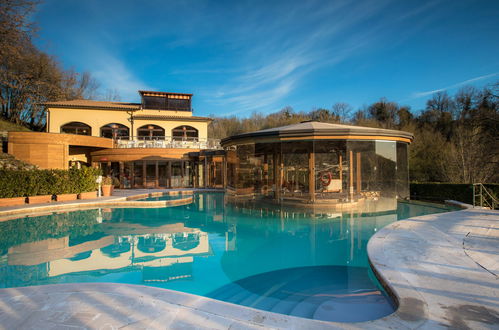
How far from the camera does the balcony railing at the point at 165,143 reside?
22.2m

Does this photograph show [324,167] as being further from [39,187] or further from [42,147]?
[42,147]

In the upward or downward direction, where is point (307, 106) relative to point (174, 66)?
downward

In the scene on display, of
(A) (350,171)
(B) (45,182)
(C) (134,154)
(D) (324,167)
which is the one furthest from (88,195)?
(A) (350,171)

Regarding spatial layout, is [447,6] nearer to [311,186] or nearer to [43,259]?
[311,186]

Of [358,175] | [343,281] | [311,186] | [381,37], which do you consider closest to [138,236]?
[343,281]

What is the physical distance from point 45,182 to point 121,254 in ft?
32.1

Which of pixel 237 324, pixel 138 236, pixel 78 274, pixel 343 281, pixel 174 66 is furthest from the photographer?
pixel 174 66

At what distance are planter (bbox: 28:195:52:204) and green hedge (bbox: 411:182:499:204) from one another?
18.0 metres

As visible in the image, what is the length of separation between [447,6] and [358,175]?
12749 mm

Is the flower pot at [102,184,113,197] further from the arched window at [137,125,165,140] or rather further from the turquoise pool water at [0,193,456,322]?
the arched window at [137,125,165,140]

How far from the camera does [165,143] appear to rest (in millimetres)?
22547

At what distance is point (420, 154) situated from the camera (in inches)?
878

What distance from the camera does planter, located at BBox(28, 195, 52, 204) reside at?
1267 centimetres

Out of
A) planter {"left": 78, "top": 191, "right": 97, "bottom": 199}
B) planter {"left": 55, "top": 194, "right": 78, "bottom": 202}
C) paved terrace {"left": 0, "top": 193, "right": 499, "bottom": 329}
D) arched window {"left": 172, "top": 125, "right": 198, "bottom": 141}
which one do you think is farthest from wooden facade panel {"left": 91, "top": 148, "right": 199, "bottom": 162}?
paved terrace {"left": 0, "top": 193, "right": 499, "bottom": 329}
